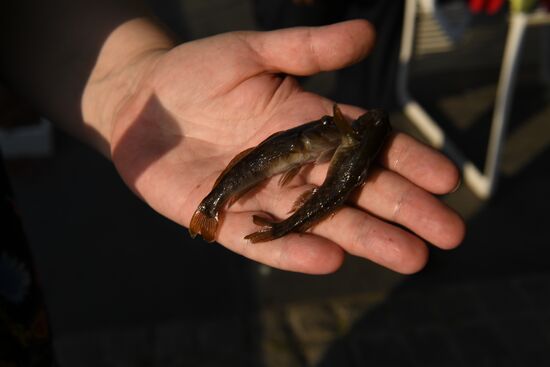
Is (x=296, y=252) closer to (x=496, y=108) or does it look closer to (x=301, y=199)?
(x=301, y=199)

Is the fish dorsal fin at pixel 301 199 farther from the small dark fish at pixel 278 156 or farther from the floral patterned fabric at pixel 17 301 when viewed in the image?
the floral patterned fabric at pixel 17 301

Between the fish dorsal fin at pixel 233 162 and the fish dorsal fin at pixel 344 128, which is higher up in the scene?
the fish dorsal fin at pixel 344 128

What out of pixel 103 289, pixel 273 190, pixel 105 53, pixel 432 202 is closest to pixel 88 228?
pixel 103 289

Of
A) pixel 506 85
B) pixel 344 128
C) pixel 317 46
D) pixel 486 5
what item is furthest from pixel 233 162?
pixel 486 5

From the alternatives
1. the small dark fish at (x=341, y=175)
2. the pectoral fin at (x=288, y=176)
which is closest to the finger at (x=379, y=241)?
the small dark fish at (x=341, y=175)

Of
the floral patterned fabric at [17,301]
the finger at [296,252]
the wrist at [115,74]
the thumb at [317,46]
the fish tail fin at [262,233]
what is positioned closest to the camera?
the floral patterned fabric at [17,301]

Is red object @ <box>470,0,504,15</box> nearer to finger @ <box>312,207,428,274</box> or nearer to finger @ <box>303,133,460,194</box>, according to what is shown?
finger @ <box>303,133,460,194</box>

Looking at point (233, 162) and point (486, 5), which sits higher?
point (486, 5)
